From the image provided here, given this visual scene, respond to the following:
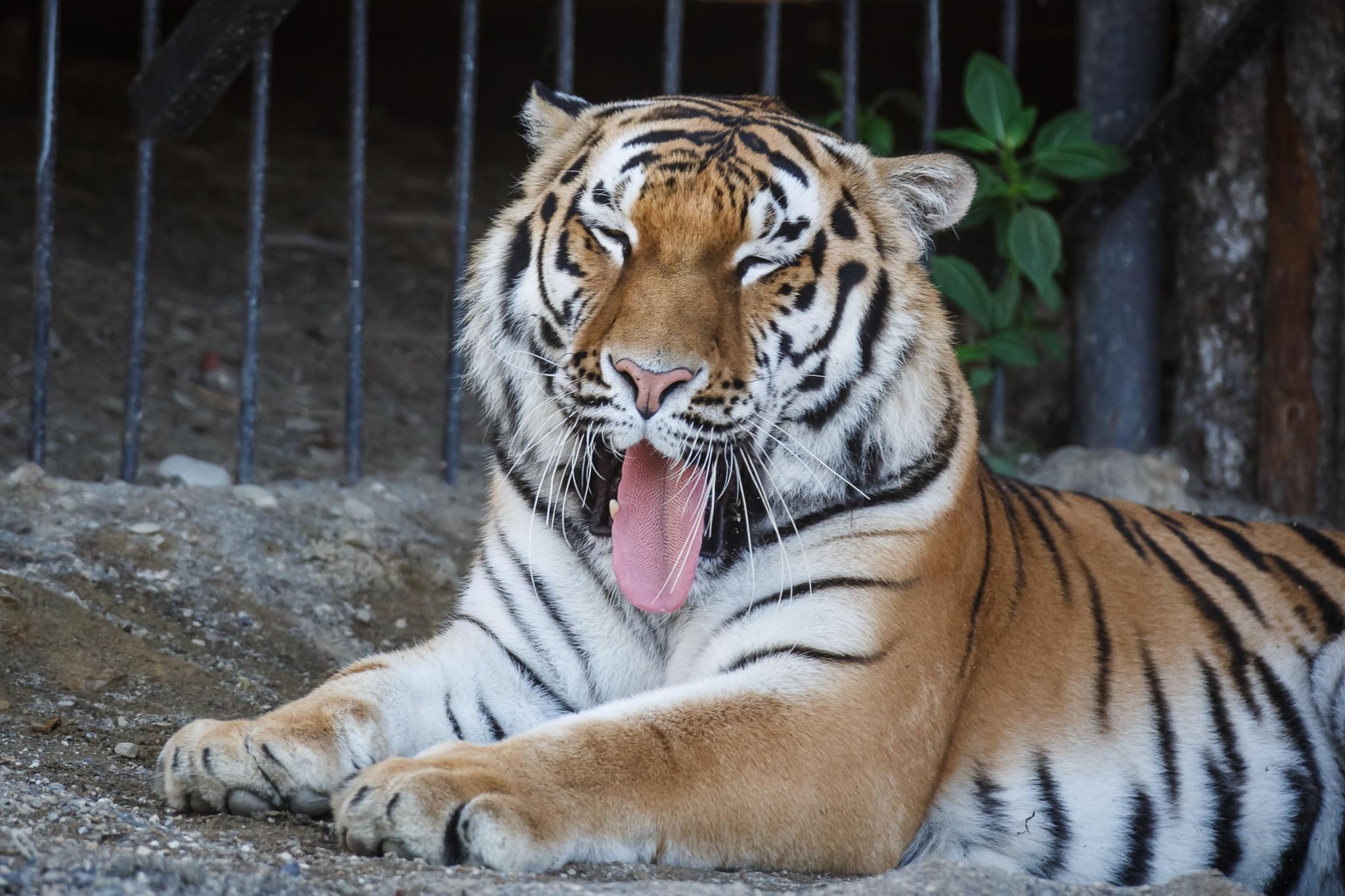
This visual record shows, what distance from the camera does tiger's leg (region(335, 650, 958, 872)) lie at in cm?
185

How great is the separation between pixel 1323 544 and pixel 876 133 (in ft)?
6.09

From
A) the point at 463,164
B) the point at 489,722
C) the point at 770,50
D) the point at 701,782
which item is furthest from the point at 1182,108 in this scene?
the point at 701,782

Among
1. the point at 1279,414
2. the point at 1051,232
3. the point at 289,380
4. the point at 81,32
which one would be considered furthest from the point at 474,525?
the point at 81,32

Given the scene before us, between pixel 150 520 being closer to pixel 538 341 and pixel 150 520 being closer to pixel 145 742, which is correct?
pixel 145 742

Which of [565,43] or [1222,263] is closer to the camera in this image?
[565,43]

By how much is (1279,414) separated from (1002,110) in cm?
112

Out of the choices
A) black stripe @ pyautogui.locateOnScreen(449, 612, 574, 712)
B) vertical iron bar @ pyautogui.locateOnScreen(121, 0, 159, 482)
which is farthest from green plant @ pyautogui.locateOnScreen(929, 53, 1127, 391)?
vertical iron bar @ pyautogui.locateOnScreen(121, 0, 159, 482)

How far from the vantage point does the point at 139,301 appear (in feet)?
12.0

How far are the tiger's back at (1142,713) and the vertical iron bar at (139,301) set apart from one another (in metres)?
2.09

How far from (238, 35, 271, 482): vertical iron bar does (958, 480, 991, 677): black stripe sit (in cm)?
191

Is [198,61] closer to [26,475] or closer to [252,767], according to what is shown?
[26,475]

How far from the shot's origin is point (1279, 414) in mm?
3979

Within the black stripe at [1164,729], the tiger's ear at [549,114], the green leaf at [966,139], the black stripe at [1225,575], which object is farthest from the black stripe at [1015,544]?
the green leaf at [966,139]

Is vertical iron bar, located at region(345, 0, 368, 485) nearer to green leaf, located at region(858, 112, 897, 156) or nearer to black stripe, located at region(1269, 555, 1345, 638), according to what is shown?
green leaf, located at region(858, 112, 897, 156)
